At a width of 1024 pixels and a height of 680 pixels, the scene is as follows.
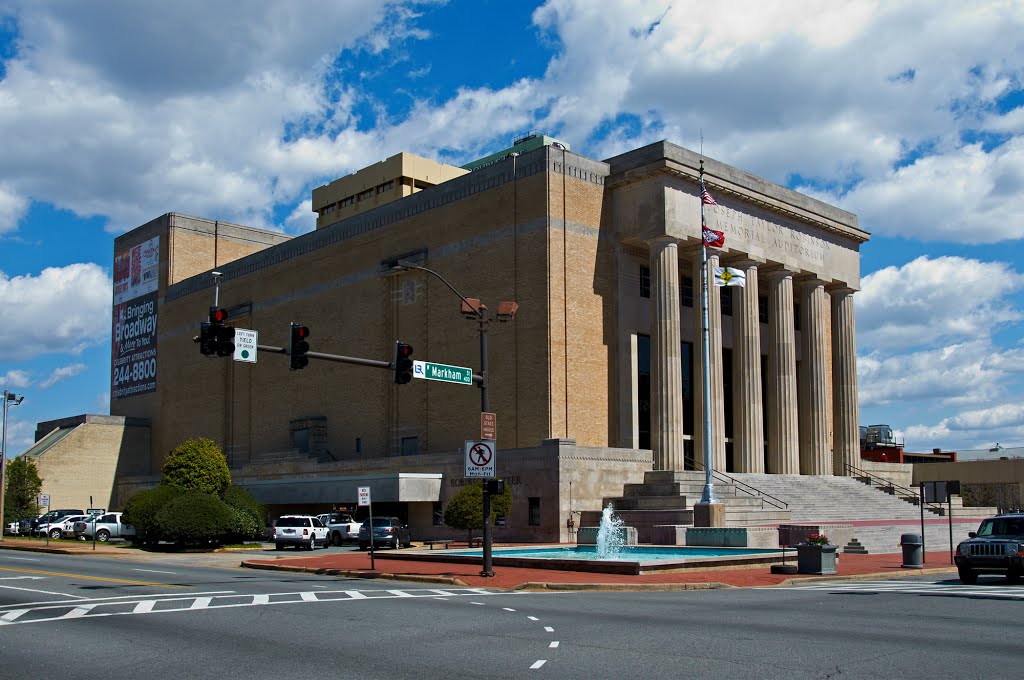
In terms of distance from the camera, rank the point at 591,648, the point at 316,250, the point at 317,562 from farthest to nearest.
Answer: the point at 316,250, the point at 317,562, the point at 591,648

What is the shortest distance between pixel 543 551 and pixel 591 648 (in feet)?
84.1

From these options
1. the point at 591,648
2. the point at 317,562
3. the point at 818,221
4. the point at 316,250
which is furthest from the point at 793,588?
the point at 316,250

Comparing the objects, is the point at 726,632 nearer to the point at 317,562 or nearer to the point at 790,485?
the point at 317,562

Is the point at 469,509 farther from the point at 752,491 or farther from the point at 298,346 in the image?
the point at 298,346

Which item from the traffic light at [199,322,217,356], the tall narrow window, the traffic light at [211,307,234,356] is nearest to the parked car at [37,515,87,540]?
the tall narrow window

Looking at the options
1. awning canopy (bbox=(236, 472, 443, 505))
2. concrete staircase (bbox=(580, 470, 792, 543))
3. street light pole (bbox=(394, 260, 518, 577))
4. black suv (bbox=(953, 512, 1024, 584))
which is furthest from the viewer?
awning canopy (bbox=(236, 472, 443, 505))

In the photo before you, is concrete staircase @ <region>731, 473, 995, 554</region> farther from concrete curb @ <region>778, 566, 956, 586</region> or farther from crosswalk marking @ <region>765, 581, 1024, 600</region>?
crosswalk marking @ <region>765, 581, 1024, 600</region>

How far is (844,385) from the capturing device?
6456 centimetres

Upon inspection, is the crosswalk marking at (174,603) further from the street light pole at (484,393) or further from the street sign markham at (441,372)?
the street sign markham at (441,372)

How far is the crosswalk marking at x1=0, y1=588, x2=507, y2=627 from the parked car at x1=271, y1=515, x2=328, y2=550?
80.8 ft

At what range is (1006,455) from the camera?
261 feet

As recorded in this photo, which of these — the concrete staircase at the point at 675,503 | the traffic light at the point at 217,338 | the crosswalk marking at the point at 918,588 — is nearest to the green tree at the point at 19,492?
the concrete staircase at the point at 675,503

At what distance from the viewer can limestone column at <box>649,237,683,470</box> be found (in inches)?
2039

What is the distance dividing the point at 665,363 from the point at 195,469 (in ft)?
80.5
